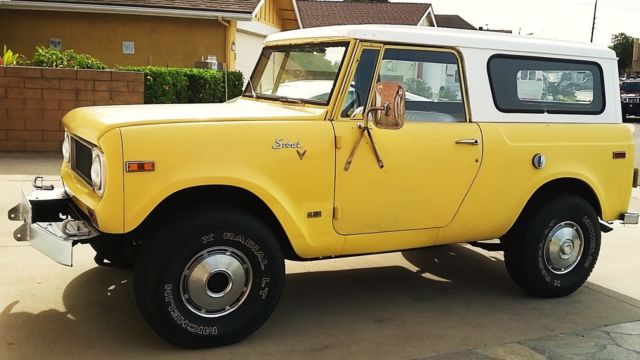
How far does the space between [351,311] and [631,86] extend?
90.0 feet

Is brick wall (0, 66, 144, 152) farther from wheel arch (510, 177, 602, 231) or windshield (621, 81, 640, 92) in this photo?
windshield (621, 81, 640, 92)

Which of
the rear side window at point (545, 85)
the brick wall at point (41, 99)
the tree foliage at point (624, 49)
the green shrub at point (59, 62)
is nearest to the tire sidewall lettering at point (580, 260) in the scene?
the rear side window at point (545, 85)

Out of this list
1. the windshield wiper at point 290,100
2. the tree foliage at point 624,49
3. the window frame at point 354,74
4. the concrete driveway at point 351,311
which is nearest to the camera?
the concrete driveway at point 351,311

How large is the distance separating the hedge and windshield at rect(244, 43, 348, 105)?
6.29 metres

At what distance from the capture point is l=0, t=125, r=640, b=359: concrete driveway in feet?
13.1

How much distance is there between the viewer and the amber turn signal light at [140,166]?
11.6 feet

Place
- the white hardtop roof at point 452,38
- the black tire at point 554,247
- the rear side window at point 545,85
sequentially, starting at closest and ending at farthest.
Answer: the white hardtop roof at point 452,38 < the rear side window at point 545,85 < the black tire at point 554,247

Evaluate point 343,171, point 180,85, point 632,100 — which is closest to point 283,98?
point 343,171

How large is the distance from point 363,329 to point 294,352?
62 cm

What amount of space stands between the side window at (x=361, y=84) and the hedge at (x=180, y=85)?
746 cm

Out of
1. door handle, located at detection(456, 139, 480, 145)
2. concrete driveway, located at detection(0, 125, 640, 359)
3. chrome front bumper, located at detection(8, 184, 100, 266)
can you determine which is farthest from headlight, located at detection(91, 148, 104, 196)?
door handle, located at detection(456, 139, 480, 145)

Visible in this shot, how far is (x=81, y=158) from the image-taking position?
429cm

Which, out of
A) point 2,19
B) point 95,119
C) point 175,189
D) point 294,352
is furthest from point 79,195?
point 2,19

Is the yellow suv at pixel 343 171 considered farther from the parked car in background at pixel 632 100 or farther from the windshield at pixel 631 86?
the windshield at pixel 631 86
